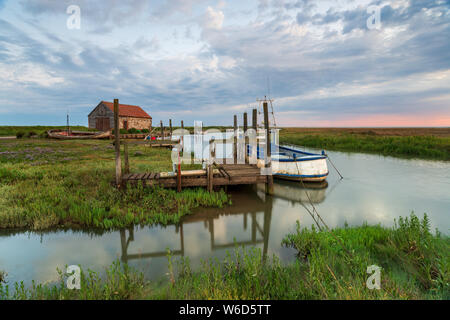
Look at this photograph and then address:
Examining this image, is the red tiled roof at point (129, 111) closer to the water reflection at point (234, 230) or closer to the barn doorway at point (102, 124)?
the barn doorway at point (102, 124)

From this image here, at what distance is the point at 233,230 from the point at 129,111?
143ft

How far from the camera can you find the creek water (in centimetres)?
570

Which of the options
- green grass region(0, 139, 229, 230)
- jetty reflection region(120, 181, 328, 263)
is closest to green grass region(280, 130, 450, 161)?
jetty reflection region(120, 181, 328, 263)

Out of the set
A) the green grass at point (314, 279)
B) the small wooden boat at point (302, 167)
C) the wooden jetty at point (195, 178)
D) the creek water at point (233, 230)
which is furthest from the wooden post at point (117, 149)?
the small wooden boat at point (302, 167)

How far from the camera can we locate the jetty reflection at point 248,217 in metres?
6.48

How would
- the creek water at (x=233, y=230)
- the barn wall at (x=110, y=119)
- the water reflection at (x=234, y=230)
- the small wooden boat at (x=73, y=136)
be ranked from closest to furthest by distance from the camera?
the creek water at (x=233, y=230) → the water reflection at (x=234, y=230) → the small wooden boat at (x=73, y=136) → the barn wall at (x=110, y=119)

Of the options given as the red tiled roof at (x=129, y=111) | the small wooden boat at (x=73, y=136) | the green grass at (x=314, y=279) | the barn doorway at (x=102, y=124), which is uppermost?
the red tiled roof at (x=129, y=111)

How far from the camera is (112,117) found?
4019cm

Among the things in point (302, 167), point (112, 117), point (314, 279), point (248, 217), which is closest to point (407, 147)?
point (302, 167)

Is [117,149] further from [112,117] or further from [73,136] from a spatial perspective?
[112,117]

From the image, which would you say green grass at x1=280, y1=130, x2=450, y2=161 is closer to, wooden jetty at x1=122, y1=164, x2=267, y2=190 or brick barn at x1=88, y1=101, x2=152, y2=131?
wooden jetty at x1=122, y1=164, x2=267, y2=190

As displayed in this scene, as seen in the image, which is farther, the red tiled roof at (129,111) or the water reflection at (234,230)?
the red tiled roof at (129,111)

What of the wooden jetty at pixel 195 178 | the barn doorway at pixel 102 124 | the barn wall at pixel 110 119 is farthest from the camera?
the barn doorway at pixel 102 124

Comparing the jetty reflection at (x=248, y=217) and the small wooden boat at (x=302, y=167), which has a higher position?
the small wooden boat at (x=302, y=167)
